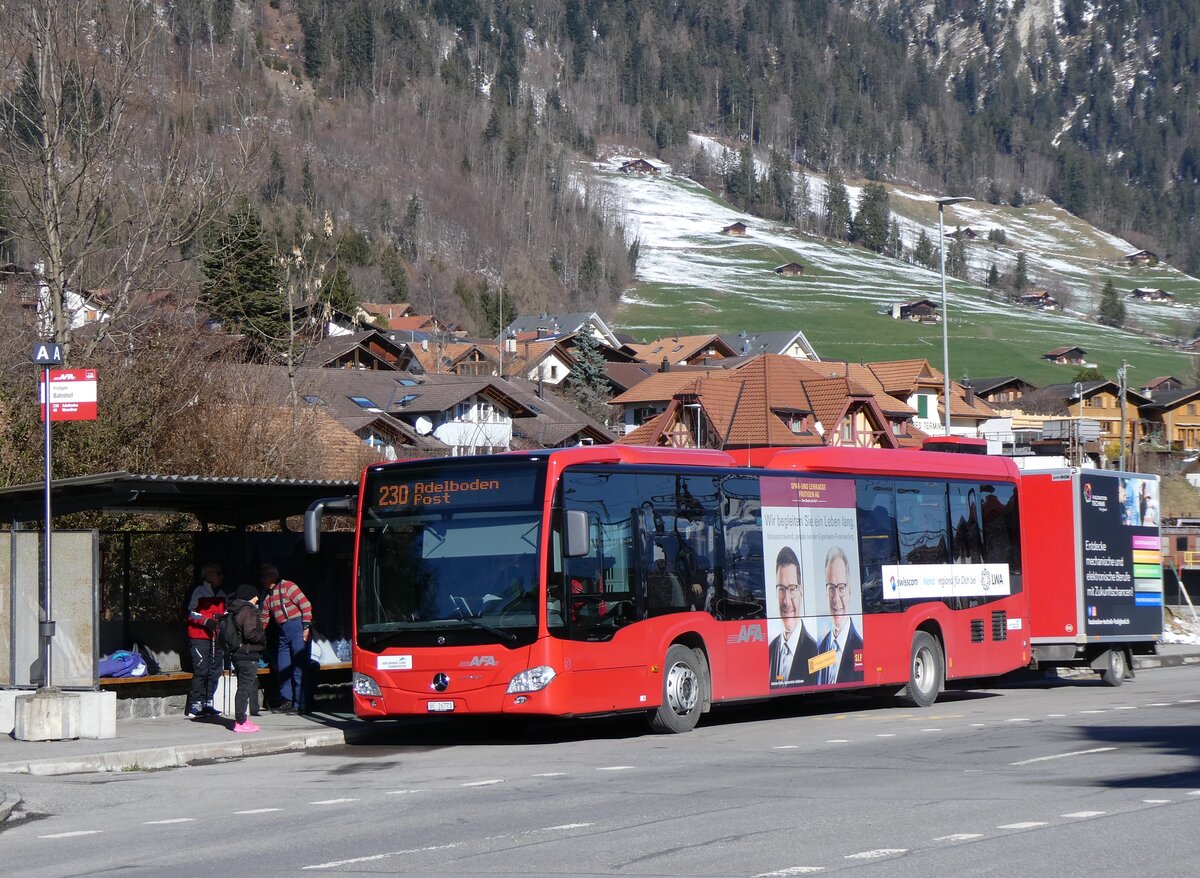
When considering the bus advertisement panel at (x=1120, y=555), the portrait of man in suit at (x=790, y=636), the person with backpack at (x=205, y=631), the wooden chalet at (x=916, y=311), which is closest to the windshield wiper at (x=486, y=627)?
the person with backpack at (x=205, y=631)

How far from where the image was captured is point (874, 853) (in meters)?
9.03

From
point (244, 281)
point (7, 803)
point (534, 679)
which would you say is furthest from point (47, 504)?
point (244, 281)

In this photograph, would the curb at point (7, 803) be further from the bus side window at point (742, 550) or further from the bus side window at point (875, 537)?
the bus side window at point (875, 537)

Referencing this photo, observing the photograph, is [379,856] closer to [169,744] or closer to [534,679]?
[534,679]

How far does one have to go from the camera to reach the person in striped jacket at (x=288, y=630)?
743 inches

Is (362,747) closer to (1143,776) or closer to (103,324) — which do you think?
(1143,776)

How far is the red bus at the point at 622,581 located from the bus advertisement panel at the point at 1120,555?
189 inches

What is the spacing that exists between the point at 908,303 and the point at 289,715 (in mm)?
180783

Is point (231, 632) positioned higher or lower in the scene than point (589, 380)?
lower

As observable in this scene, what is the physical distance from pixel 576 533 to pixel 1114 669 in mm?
12831

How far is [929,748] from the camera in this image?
15.2 metres

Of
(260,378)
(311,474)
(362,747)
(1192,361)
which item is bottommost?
(362,747)

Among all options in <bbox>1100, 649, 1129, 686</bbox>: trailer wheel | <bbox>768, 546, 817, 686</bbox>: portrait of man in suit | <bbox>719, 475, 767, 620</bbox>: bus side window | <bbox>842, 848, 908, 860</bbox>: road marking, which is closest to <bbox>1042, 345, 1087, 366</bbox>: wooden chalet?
<bbox>1100, 649, 1129, 686</bbox>: trailer wheel

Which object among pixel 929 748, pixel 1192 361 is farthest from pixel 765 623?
pixel 1192 361
